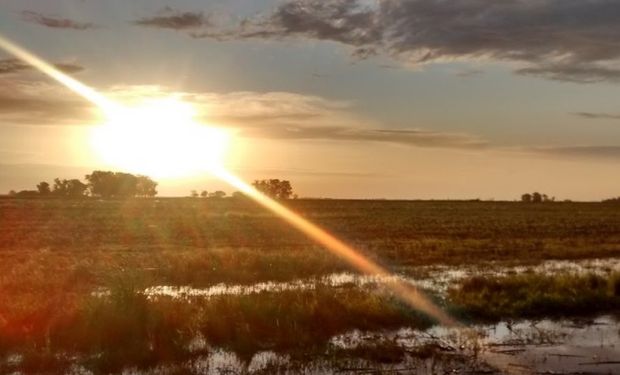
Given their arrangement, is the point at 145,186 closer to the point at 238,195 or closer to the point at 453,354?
the point at 238,195

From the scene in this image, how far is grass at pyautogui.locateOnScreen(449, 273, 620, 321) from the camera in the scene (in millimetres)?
17297

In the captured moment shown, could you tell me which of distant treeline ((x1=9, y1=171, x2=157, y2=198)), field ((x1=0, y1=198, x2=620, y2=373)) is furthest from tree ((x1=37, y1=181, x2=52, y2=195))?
field ((x1=0, y1=198, x2=620, y2=373))

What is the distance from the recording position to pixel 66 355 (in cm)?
1289

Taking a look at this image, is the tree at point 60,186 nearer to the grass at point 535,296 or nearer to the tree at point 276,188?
the tree at point 276,188

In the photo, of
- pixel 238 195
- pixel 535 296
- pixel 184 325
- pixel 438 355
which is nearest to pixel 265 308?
pixel 184 325

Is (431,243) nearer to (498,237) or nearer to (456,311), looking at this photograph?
(498,237)

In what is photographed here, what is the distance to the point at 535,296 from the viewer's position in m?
18.2

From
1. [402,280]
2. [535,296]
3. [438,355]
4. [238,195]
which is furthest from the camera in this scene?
[238,195]

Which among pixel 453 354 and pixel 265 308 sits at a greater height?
pixel 265 308

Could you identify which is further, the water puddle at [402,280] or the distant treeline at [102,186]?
the distant treeline at [102,186]

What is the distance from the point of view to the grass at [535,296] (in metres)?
17.3

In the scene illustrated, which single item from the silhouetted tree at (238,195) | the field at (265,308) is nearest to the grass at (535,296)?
the field at (265,308)

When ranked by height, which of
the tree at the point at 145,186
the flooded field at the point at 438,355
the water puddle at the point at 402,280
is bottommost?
the flooded field at the point at 438,355

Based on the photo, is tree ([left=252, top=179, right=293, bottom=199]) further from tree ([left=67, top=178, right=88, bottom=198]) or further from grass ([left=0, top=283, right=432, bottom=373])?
grass ([left=0, top=283, right=432, bottom=373])
